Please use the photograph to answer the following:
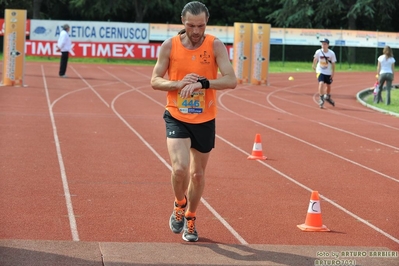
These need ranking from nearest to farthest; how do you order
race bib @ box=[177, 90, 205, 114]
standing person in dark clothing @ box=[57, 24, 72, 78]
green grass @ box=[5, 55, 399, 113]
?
race bib @ box=[177, 90, 205, 114], standing person in dark clothing @ box=[57, 24, 72, 78], green grass @ box=[5, 55, 399, 113]

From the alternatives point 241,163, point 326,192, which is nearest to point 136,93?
point 241,163

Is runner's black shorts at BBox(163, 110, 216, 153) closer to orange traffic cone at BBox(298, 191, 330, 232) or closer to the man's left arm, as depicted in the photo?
the man's left arm

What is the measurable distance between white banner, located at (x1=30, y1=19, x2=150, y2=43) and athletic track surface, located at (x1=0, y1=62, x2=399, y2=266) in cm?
2015

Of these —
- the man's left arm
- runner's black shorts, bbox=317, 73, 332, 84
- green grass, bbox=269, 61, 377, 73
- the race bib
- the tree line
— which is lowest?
green grass, bbox=269, 61, 377, 73

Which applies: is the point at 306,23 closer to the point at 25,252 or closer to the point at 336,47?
the point at 336,47

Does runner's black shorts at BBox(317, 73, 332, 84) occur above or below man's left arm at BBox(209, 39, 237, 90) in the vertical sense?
below

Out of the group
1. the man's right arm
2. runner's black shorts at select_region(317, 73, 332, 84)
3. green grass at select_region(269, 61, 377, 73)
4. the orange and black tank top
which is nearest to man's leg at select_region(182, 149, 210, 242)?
the orange and black tank top

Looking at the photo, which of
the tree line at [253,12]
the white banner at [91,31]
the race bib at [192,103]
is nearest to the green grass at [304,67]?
the tree line at [253,12]

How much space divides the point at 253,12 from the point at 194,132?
50741 millimetres

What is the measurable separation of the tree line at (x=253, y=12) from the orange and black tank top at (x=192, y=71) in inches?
1715

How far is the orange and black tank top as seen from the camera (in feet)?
22.2

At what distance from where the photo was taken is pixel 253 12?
5678 cm

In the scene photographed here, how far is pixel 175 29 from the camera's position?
42719mm

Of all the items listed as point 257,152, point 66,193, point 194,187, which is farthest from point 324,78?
point 194,187
